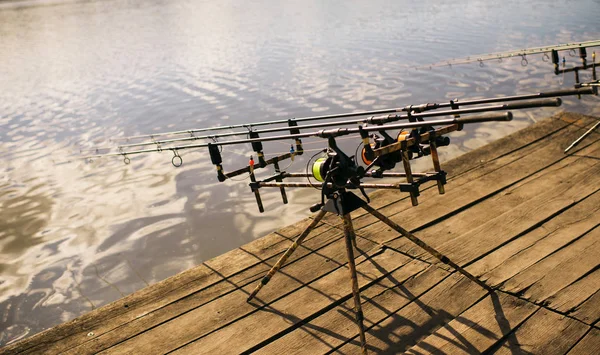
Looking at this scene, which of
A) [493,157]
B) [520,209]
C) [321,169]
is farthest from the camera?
[493,157]

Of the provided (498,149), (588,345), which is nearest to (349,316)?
(588,345)

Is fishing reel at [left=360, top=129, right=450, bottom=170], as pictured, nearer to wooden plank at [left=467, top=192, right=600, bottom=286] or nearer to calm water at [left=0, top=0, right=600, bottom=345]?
wooden plank at [left=467, top=192, right=600, bottom=286]

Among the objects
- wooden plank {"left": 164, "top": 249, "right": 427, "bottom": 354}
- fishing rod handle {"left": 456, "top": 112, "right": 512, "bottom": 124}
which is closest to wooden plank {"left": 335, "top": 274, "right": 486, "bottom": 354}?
wooden plank {"left": 164, "top": 249, "right": 427, "bottom": 354}

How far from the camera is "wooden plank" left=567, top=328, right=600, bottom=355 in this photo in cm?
379

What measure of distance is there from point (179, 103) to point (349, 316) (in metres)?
14.8

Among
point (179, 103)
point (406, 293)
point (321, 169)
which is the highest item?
point (321, 169)

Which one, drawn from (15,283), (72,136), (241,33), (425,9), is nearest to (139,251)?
(15,283)

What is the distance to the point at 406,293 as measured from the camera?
15.8ft

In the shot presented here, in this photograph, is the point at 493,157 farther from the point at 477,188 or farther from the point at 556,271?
the point at 556,271

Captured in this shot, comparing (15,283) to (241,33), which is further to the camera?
(241,33)

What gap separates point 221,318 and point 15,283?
5.26 metres

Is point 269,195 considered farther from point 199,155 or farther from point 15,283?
point 15,283

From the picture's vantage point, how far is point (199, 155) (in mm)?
12719

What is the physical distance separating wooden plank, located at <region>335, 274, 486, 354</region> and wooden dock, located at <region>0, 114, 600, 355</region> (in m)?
0.01
